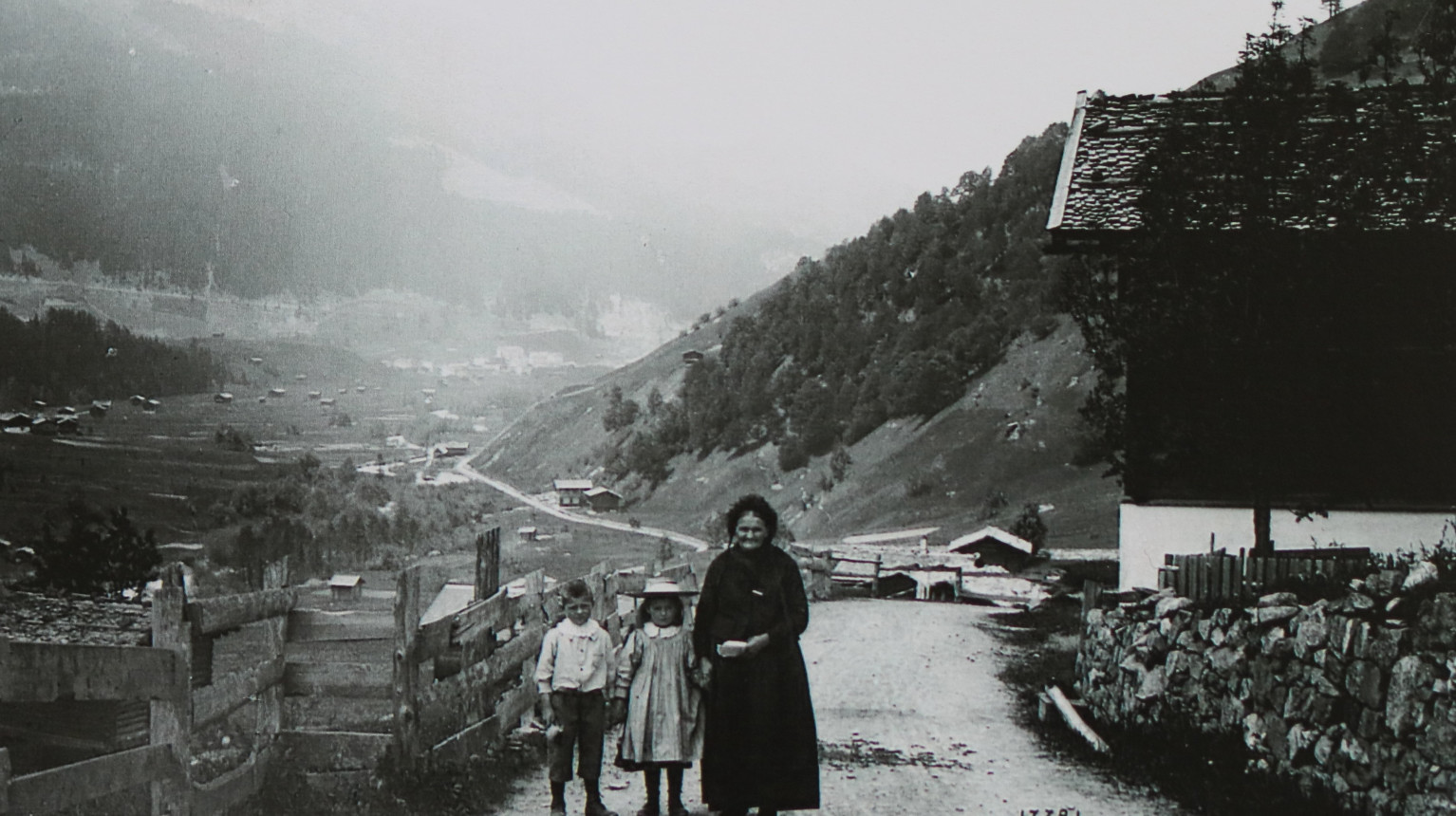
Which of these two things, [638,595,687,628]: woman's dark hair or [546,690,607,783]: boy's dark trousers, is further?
[546,690,607,783]: boy's dark trousers

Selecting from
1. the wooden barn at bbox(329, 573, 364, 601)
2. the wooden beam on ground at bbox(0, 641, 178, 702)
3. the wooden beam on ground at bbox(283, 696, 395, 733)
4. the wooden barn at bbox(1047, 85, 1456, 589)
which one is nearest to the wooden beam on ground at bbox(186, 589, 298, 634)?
the wooden beam on ground at bbox(0, 641, 178, 702)

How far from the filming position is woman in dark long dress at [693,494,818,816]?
23.7ft

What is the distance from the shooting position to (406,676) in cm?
796

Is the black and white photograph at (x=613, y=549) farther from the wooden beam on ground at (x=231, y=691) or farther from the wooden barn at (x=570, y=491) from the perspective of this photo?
the wooden barn at (x=570, y=491)

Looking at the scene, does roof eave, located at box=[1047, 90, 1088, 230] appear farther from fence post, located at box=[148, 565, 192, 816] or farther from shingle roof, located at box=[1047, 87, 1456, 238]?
fence post, located at box=[148, 565, 192, 816]

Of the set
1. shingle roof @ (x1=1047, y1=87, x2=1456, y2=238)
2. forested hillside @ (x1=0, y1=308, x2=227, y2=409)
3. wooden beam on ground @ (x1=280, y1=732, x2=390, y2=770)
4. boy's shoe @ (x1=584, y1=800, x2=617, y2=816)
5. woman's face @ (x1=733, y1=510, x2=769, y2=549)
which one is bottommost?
boy's shoe @ (x1=584, y1=800, x2=617, y2=816)

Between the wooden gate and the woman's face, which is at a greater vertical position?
the woman's face

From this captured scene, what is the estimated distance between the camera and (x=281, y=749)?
7.61 metres

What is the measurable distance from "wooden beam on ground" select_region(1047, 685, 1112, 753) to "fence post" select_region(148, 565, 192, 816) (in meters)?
8.11

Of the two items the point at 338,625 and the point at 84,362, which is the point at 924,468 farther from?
the point at 338,625

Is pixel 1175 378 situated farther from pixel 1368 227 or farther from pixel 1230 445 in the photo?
pixel 1368 227

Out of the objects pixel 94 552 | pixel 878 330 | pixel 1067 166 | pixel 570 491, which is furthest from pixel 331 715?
pixel 878 330

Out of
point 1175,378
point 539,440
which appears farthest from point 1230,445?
point 539,440

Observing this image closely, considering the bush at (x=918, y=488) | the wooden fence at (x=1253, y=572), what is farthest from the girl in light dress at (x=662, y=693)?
the bush at (x=918, y=488)
